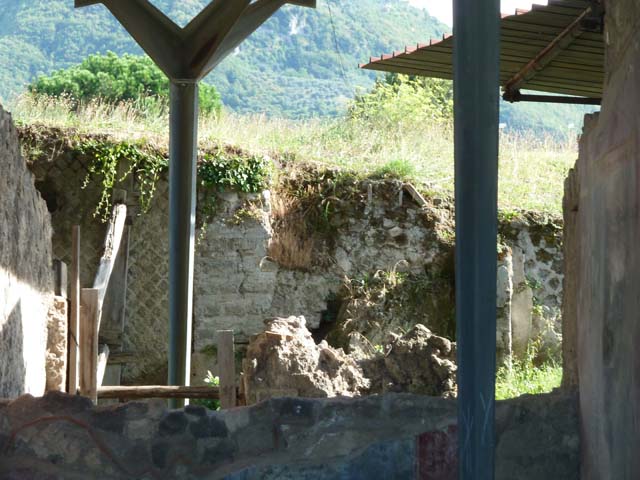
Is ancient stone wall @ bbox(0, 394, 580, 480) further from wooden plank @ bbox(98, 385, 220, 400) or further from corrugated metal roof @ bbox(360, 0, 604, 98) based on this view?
wooden plank @ bbox(98, 385, 220, 400)

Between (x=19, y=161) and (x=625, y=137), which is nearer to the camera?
(x=625, y=137)

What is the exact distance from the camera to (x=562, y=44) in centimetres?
544

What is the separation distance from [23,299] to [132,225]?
5.58 meters


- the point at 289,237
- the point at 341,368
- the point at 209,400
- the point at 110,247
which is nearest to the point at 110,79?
the point at 289,237

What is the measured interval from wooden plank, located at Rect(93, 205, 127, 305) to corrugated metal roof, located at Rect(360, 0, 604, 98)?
397cm

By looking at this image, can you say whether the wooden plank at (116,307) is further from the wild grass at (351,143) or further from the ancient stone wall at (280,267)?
the wild grass at (351,143)

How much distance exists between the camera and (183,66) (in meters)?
7.62

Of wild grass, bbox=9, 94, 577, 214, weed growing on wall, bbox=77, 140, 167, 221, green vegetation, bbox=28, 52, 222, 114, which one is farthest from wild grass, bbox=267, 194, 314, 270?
green vegetation, bbox=28, 52, 222, 114

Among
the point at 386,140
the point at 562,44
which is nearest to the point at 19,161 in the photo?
A: the point at 562,44

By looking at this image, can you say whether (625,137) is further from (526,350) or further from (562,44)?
(526,350)

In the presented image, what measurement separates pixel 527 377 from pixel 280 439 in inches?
247

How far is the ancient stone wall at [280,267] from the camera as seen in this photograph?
11.1m

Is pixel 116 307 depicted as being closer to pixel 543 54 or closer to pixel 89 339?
pixel 89 339

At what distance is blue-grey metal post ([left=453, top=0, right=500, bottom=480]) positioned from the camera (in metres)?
3.24
